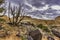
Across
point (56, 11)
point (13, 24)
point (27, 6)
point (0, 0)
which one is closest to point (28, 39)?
point (13, 24)

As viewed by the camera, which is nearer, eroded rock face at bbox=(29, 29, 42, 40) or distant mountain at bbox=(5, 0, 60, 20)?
eroded rock face at bbox=(29, 29, 42, 40)

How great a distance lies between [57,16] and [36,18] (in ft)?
22.0

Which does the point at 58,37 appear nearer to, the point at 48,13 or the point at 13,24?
the point at 13,24

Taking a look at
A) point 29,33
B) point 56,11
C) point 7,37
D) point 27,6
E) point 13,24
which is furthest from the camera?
point 56,11

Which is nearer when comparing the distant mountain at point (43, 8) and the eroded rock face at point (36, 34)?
the eroded rock face at point (36, 34)

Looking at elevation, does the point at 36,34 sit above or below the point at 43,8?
below

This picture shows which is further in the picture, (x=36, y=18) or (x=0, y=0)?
(x=36, y=18)

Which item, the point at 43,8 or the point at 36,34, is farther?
the point at 43,8

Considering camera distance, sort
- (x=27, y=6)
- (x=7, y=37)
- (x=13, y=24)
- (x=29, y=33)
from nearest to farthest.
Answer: (x=7, y=37) → (x=29, y=33) → (x=13, y=24) → (x=27, y=6)

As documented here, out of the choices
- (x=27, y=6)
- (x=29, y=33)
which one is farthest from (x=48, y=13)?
(x=29, y=33)

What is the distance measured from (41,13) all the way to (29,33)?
21.8 metres

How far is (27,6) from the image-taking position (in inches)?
1772

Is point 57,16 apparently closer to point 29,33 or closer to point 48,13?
point 48,13

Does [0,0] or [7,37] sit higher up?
[0,0]
